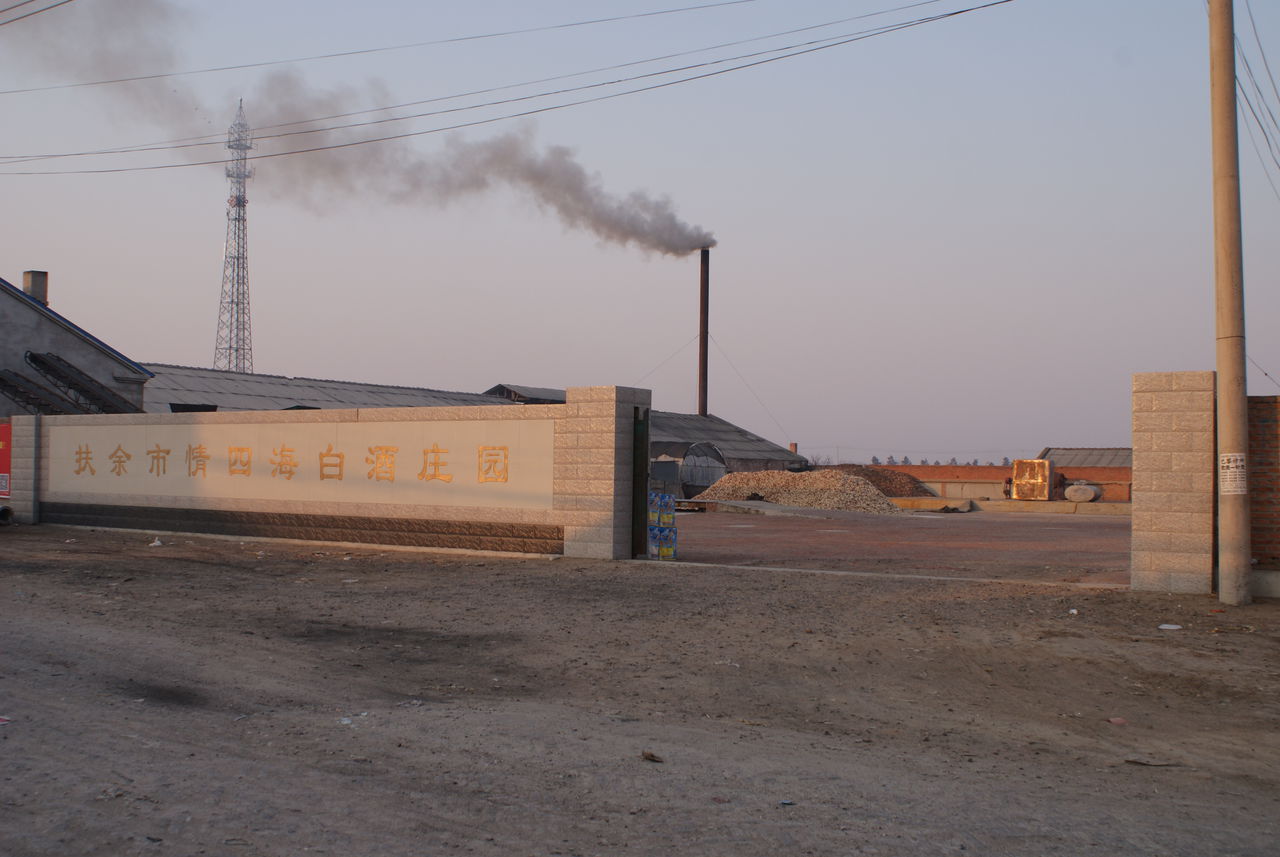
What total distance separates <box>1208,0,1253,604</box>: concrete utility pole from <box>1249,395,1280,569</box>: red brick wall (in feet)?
1.41

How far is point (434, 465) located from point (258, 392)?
97.9 feet

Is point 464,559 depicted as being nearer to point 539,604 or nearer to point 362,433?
point 362,433

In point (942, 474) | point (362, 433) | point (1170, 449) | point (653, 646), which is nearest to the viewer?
point (653, 646)

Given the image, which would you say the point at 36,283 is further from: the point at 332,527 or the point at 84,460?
the point at 332,527

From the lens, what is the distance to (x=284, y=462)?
66.4 feet

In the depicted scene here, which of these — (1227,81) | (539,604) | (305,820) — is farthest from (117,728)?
(1227,81)

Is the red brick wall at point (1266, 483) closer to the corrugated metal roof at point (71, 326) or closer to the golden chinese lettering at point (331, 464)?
the golden chinese lettering at point (331, 464)

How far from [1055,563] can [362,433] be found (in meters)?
12.8

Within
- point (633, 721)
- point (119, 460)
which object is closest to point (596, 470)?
point (633, 721)

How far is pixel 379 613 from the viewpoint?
11.4 m

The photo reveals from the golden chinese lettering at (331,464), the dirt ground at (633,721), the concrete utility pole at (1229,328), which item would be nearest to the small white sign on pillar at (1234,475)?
the concrete utility pole at (1229,328)

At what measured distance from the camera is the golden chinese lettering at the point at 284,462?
792 inches

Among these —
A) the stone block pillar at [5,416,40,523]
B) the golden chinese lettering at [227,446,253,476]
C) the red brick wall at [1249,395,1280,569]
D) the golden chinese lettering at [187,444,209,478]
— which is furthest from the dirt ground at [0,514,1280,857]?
the stone block pillar at [5,416,40,523]

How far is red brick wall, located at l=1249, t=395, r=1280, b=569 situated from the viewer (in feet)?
39.1
